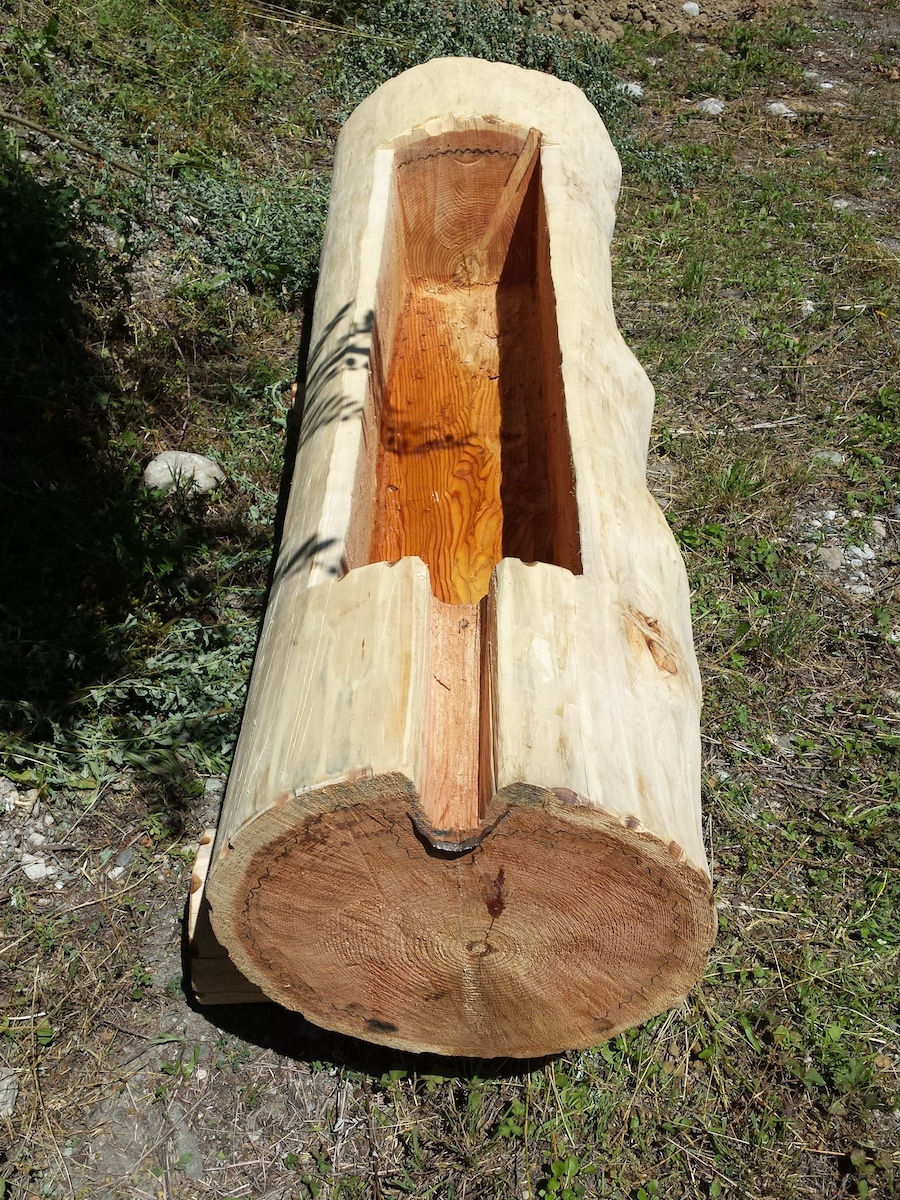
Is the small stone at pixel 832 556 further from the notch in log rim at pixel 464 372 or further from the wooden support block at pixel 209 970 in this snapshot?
the wooden support block at pixel 209 970

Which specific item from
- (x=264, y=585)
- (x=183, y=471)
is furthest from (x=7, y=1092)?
(x=183, y=471)

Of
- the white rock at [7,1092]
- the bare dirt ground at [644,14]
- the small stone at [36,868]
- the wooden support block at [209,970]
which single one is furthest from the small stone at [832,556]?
the bare dirt ground at [644,14]

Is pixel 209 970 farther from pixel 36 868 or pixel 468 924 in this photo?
pixel 468 924

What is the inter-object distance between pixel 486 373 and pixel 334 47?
2846mm

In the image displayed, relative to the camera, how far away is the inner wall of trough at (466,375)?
254 cm

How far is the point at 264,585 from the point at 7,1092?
4.54 ft

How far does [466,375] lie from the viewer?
9.89ft

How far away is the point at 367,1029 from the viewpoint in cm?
175

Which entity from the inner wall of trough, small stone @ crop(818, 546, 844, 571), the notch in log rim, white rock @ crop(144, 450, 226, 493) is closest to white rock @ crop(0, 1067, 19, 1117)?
the notch in log rim

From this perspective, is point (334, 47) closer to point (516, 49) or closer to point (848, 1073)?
point (516, 49)

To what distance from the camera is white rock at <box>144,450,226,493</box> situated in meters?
2.86

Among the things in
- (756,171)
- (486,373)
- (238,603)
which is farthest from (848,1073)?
(756,171)

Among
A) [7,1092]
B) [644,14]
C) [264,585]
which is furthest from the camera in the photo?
[644,14]

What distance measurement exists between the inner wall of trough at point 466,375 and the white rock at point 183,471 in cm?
60
